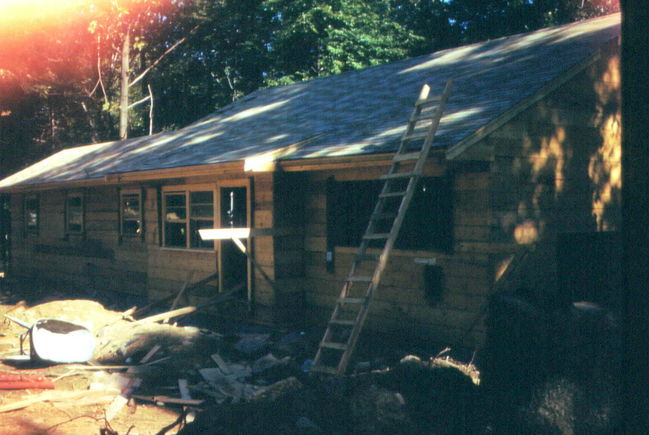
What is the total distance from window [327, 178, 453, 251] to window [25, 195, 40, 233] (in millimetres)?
13831

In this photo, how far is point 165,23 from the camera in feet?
102

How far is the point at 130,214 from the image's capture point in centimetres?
1675

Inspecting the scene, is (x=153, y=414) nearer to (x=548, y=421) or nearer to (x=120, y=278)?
(x=548, y=421)

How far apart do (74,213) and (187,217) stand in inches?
278

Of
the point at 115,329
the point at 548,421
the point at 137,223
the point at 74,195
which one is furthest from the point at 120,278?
the point at 548,421

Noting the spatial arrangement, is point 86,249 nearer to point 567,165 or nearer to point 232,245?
point 232,245

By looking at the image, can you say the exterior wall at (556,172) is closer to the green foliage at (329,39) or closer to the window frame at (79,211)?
the window frame at (79,211)

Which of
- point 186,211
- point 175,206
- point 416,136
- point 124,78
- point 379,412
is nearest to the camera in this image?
point 379,412

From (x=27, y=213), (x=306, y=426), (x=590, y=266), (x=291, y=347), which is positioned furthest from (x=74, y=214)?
(x=306, y=426)

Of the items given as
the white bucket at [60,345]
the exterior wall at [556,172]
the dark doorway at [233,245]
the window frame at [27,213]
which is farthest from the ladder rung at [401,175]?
the window frame at [27,213]

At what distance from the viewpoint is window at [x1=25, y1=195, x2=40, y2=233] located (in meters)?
21.5

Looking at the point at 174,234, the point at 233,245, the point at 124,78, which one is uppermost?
the point at 124,78

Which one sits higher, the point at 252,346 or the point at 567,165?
the point at 567,165

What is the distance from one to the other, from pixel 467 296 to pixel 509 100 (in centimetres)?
288
